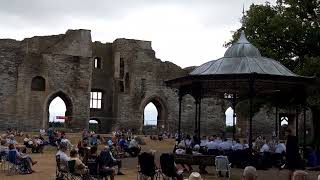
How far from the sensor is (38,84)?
46.5m

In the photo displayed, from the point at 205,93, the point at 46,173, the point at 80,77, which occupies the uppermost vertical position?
the point at 80,77

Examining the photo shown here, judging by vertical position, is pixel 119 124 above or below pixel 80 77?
below

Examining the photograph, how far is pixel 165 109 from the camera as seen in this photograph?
49594 mm

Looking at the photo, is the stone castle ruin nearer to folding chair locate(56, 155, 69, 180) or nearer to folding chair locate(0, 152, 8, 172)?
folding chair locate(0, 152, 8, 172)

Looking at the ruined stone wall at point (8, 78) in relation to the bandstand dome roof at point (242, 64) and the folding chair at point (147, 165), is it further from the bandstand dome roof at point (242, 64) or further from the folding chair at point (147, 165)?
the folding chair at point (147, 165)

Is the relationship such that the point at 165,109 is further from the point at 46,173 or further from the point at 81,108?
the point at 46,173

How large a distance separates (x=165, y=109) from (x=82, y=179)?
36209 mm

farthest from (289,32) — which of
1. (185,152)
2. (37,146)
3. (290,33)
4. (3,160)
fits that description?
(3,160)

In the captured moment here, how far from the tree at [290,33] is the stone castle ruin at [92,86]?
15.9m

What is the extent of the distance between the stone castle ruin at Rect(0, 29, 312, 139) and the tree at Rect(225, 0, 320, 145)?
15.9m

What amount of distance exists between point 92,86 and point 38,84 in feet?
22.0

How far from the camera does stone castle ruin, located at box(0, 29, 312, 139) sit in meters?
44.7

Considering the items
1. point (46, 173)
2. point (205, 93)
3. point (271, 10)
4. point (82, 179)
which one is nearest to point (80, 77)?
point (271, 10)

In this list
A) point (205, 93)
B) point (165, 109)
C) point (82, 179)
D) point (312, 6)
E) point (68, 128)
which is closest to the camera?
point (82, 179)
